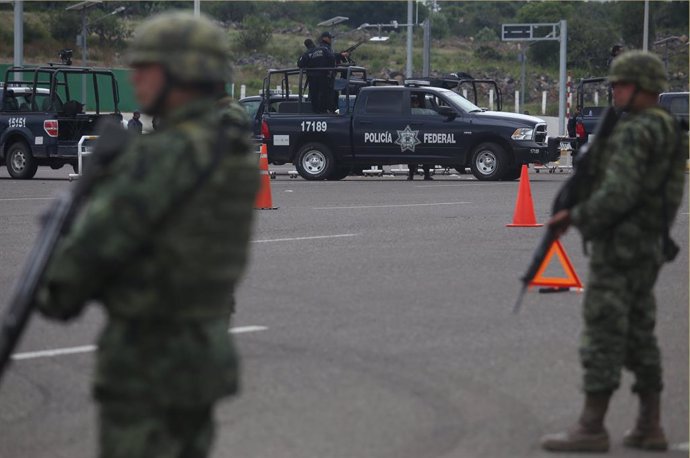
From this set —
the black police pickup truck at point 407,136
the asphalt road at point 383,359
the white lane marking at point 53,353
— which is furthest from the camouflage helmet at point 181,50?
the black police pickup truck at point 407,136

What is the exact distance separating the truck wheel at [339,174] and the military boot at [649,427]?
69.1 feet

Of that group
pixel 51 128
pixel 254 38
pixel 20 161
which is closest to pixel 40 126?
pixel 51 128

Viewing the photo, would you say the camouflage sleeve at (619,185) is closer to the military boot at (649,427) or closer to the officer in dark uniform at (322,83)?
the military boot at (649,427)

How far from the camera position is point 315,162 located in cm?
2712

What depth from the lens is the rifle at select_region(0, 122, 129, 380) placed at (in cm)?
380

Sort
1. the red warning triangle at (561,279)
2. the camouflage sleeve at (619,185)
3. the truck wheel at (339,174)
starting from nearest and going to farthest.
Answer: the camouflage sleeve at (619,185)
the red warning triangle at (561,279)
the truck wheel at (339,174)

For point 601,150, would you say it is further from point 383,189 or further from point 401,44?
point 401,44

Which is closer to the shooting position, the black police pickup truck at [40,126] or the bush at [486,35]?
the black police pickup truck at [40,126]

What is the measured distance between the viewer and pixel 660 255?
6.11m

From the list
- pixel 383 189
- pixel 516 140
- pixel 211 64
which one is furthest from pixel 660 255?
pixel 516 140

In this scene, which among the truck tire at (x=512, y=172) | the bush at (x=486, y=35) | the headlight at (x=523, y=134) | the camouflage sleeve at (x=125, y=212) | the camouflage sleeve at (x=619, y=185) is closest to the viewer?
the camouflage sleeve at (x=125, y=212)

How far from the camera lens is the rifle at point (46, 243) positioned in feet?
12.5

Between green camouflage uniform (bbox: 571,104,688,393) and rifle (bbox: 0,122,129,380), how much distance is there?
104 inches

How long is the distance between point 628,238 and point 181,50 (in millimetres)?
2793
